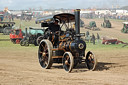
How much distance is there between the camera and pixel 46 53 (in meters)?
12.1

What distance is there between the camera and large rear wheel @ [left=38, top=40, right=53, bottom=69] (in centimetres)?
1159

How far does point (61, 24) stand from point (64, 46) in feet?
5.65

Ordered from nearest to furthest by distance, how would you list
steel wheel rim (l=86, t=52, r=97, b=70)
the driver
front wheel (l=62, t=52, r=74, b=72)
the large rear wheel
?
front wheel (l=62, t=52, r=74, b=72) → steel wheel rim (l=86, t=52, r=97, b=70) → the large rear wheel → the driver

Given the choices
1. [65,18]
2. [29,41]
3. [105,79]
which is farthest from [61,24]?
[29,41]

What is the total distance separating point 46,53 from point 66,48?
1.12m

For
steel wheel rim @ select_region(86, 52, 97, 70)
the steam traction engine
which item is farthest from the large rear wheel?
steel wheel rim @ select_region(86, 52, 97, 70)

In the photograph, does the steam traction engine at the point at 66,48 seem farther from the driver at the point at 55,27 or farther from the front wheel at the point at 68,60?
the driver at the point at 55,27

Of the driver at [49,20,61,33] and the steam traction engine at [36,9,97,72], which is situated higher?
the driver at [49,20,61,33]

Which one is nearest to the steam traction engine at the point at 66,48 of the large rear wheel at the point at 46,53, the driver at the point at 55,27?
the large rear wheel at the point at 46,53

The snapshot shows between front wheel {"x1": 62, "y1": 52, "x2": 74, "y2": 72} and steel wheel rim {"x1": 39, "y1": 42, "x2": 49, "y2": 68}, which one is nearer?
front wheel {"x1": 62, "y1": 52, "x2": 74, "y2": 72}

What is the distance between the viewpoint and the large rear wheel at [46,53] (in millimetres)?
11586

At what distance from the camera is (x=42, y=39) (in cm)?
1313

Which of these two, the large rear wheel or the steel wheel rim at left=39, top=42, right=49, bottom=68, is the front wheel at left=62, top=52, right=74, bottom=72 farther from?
the steel wheel rim at left=39, top=42, right=49, bottom=68

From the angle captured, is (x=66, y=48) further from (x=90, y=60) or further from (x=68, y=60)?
(x=90, y=60)
